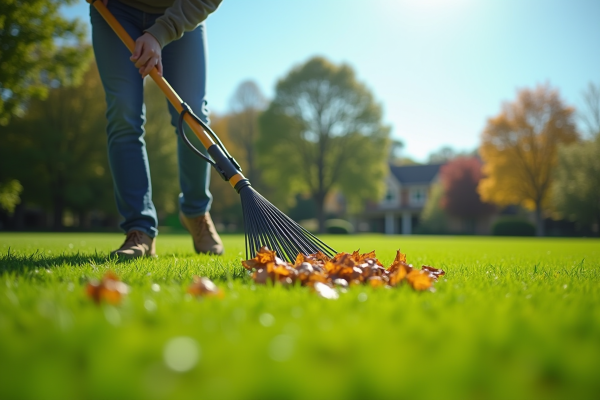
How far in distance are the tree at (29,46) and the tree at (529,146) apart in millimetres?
28653

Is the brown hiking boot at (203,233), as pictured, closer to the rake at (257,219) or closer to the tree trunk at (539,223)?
the rake at (257,219)

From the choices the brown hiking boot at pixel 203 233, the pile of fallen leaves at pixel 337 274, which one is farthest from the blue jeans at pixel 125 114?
the pile of fallen leaves at pixel 337 274

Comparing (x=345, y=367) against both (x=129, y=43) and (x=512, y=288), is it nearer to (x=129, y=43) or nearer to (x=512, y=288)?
(x=512, y=288)

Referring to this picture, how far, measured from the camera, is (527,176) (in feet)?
105

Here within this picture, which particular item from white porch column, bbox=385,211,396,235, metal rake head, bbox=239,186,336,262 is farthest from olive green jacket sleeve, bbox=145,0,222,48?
white porch column, bbox=385,211,396,235

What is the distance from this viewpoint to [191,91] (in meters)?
3.62

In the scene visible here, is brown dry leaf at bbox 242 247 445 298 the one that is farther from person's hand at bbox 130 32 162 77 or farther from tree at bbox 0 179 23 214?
tree at bbox 0 179 23 214

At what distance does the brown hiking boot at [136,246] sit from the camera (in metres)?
3.05

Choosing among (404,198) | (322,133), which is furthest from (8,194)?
(404,198)

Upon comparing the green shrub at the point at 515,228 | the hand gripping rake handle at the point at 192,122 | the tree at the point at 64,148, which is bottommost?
the green shrub at the point at 515,228

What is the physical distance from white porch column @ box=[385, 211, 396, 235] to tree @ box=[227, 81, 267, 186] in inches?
591

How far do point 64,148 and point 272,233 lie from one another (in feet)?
91.2

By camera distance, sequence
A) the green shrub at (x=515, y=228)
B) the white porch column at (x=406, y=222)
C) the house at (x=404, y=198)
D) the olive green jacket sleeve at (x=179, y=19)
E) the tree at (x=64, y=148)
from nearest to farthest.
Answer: the olive green jacket sleeve at (x=179, y=19) → the tree at (x=64, y=148) → the green shrub at (x=515, y=228) → the white porch column at (x=406, y=222) → the house at (x=404, y=198)

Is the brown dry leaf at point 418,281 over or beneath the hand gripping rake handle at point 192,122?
beneath
